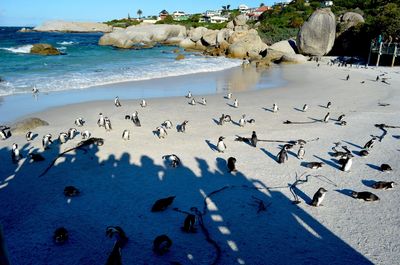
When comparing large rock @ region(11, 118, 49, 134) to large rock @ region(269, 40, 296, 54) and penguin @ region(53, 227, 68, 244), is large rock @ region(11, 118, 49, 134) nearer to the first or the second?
penguin @ region(53, 227, 68, 244)

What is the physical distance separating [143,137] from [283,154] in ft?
19.6

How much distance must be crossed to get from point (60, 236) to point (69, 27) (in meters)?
147

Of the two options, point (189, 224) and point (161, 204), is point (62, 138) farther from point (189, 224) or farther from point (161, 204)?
point (189, 224)

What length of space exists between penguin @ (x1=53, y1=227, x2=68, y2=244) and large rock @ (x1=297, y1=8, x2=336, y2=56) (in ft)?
152

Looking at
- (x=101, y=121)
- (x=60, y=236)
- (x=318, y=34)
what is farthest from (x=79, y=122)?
(x=318, y=34)

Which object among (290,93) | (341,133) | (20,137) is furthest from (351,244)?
(290,93)

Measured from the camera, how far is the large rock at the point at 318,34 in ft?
153

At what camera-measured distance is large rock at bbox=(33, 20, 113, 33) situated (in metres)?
137

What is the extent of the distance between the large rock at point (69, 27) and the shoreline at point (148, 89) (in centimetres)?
11587

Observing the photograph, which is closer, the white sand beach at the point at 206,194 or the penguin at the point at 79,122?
the white sand beach at the point at 206,194

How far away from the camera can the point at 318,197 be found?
8.99 m

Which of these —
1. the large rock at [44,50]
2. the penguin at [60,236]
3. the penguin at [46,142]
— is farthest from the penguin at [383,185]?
the large rock at [44,50]

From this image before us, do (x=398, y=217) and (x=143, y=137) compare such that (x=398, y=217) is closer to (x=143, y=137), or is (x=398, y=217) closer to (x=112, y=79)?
(x=143, y=137)

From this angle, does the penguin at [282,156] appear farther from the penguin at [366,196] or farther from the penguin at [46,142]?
the penguin at [46,142]
